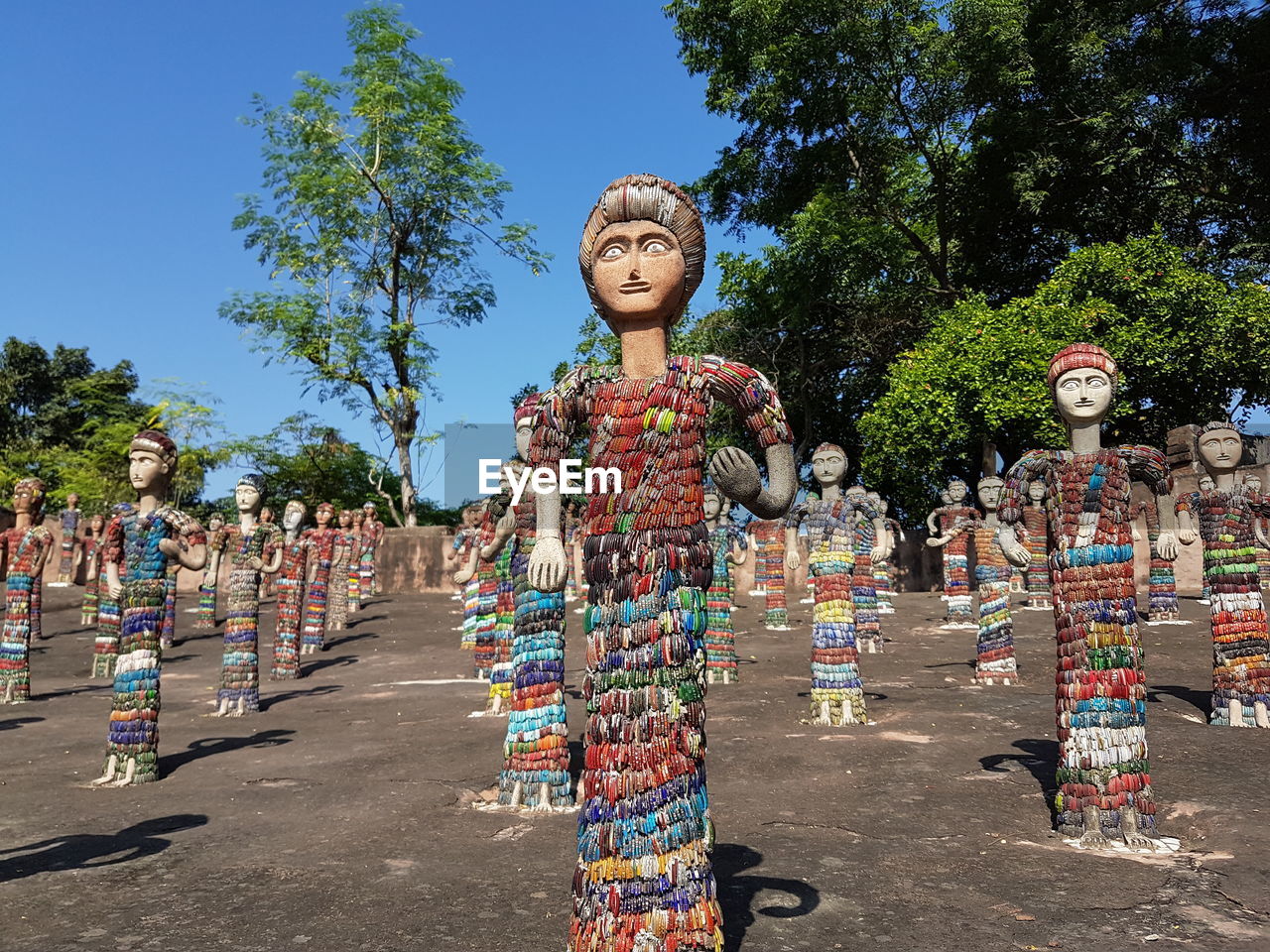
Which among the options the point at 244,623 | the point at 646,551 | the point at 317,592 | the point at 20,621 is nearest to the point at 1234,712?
the point at 646,551

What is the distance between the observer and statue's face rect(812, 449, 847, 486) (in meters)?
9.56

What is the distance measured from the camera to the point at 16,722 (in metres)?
9.86

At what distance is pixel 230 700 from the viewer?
33.8 feet

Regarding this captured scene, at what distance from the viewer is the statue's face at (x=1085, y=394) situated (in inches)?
216

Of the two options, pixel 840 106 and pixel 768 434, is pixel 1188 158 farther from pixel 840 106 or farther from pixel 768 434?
pixel 768 434

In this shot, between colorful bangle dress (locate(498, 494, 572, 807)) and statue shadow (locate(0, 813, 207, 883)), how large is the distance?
2.09 m

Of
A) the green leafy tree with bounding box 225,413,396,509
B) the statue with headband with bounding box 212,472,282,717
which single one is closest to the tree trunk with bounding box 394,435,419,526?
the green leafy tree with bounding box 225,413,396,509

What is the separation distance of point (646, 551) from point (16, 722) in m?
9.78

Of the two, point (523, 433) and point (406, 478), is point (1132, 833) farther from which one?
point (406, 478)

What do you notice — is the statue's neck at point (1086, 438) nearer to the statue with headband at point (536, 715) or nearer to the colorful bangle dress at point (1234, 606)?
the colorful bangle dress at point (1234, 606)

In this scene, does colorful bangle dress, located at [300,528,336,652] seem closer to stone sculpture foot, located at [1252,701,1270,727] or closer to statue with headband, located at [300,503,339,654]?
statue with headband, located at [300,503,339,654]

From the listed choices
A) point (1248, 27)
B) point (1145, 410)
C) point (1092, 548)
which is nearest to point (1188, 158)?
point (1248, 27)

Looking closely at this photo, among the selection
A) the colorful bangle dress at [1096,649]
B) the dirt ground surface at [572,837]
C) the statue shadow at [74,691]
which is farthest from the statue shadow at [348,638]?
the colorful bangle dress at [1096,649]

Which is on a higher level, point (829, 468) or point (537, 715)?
point (829, 468)
